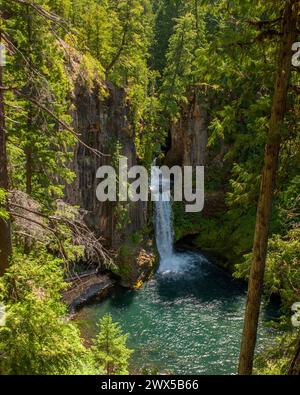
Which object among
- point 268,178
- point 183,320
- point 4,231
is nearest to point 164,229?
point 183,320

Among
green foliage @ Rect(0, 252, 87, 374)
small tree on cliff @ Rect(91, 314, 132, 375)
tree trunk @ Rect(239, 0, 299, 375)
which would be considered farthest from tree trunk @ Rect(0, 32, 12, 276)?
small tree on cliff @ Rect(91, 314, 132, 375)

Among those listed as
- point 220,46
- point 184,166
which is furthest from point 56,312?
point 184,166

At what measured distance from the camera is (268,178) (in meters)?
7.50

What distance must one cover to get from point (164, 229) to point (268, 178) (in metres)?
25.2

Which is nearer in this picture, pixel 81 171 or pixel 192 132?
pixel 81 171

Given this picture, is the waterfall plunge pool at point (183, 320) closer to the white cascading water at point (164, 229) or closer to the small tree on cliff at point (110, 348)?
the white cascading water at point (164, 229)

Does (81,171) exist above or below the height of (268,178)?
above

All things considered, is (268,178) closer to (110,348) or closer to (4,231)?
(4,231)

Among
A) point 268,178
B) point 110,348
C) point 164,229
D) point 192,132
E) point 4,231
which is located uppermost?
point 192,132

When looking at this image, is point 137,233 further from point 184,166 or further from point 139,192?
point 184,166

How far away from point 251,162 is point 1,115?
5.11 meters

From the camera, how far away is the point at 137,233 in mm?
28016

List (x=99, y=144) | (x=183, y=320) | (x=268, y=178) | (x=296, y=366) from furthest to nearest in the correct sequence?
(x=99, y=144) < (x=183, y=320) < (x=268, y=178) < (x=296, y=366)
